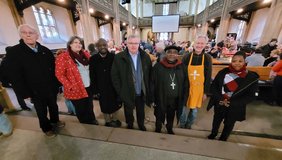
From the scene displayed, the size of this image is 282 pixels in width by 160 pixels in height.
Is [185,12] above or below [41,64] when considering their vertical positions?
above

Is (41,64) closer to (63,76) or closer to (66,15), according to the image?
(63,76)

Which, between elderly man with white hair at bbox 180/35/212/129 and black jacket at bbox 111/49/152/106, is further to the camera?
elderly man with white hair at bbox 180/35/212/129

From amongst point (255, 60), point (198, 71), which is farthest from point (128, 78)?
point (255, 60)

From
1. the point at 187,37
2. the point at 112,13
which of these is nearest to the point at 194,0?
the point at 187,37

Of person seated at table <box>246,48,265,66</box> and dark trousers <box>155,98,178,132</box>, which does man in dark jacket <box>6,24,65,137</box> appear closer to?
dark trousers <box>155,98,178,132</box>

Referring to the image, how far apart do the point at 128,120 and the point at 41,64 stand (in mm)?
1371

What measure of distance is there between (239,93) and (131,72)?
132 cm

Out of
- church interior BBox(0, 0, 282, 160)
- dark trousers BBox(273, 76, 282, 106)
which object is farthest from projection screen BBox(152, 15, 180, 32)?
dark trousers BBox(273, 76, 282, 106)

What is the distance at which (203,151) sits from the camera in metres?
1.39

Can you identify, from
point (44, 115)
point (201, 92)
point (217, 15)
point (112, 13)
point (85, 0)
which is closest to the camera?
point (44, 115)

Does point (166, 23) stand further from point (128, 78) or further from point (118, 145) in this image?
point (118, 145)

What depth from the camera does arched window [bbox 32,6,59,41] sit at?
6.41 m

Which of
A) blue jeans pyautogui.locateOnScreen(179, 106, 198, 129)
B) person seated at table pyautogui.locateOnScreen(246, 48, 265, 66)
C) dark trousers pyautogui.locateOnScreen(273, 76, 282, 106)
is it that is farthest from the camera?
person seated at table pyautogui.locateOnScreen(246, 48, 265, 66)

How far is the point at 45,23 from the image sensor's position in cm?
680
